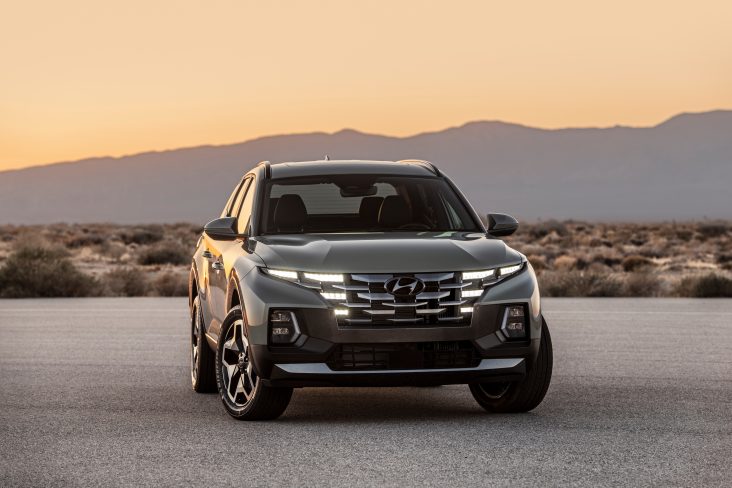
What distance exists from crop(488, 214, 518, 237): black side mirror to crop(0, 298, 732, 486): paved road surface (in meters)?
1.40

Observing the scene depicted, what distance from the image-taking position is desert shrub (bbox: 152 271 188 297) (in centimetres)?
3266

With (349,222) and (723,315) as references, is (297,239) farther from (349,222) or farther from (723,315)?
(723,315)

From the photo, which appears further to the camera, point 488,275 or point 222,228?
point 222,228

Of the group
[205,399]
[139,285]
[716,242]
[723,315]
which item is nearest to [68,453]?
[205,399]

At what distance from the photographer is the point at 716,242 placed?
73.2 meters

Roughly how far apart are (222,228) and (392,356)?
192cm

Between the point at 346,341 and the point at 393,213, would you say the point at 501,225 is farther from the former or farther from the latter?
the point at 346,341

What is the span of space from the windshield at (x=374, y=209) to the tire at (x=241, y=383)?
993 mm

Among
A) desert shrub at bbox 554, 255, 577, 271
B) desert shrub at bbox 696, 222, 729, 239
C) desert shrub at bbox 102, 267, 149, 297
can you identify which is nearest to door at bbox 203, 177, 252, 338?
desert shrub at bbox 102, 267, 149, 297

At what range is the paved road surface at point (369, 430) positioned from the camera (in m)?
Answer: 7.68

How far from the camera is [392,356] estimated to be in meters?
9.30

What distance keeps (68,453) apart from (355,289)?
7.19 ft

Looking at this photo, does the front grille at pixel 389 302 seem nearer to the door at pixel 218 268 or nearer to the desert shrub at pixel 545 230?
the door at pixel 218 268

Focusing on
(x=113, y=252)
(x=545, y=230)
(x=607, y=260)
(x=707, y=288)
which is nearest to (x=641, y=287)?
(x=707, y=288)
